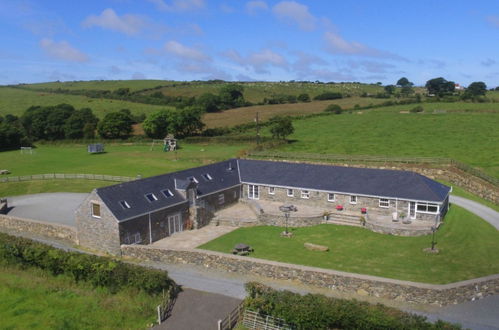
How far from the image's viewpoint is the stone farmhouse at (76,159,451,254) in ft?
98.7

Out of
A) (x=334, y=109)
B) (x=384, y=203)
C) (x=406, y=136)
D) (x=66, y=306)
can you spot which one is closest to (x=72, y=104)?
(x=334, y=109)

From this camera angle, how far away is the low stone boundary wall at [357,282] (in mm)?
20891

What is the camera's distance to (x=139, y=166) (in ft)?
191

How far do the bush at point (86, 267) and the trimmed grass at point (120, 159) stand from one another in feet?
85.7

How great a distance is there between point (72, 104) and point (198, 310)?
114m

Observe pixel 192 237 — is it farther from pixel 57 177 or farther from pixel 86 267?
pixel 57 177

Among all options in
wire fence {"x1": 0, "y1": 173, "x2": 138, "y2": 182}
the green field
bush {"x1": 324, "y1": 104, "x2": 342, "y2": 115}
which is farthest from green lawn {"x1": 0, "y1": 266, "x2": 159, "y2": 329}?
the green field

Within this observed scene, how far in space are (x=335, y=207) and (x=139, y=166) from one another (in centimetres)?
3124

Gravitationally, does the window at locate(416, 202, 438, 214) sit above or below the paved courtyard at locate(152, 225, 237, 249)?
above

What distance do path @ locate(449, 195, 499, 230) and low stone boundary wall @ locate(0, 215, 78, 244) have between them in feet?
107

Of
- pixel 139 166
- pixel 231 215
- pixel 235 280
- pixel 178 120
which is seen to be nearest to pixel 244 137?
pixel 178 120

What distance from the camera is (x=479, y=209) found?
3672cm

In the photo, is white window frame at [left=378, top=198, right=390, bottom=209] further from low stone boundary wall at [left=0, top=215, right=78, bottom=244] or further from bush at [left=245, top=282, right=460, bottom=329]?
low stone boundary wall at [left=0, top=215, right=78, bottom=244]

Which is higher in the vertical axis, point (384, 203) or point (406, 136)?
point (406, 136)
